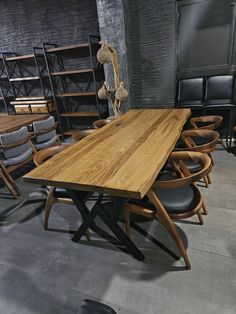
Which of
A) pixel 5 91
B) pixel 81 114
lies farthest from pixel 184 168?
→ pixel 5 91

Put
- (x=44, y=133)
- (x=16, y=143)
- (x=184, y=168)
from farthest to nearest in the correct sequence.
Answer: (x=44, y=133)
(x=16, y=143)
(x=184, y=168)

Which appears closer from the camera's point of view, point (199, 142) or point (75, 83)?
point (199, 142)

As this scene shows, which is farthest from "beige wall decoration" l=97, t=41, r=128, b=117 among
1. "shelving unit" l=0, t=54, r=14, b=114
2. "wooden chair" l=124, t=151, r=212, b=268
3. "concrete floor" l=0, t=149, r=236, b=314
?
"shelving unit" l=0, t=54, r=14, b=114

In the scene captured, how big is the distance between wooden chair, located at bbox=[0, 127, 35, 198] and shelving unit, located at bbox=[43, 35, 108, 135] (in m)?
1.67

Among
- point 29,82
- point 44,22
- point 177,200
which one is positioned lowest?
point 177,200

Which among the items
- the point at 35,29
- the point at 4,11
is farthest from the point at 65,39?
the point at 4,11

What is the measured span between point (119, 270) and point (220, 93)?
9.75 feet

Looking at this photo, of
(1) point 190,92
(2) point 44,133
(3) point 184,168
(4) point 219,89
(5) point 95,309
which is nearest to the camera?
(5) point 95,309

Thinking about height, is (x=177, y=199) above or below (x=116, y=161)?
below

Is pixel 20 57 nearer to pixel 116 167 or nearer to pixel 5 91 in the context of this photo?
pixel 5 91

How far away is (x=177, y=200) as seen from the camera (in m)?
1.43

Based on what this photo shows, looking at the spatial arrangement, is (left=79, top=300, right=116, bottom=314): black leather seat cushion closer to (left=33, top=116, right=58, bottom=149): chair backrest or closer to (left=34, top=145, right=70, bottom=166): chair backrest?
(left=34, top=145, right=70, bottom=166): chair backrest

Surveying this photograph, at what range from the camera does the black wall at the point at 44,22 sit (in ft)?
12.3

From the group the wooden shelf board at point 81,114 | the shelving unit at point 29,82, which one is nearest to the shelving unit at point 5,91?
the shelving unit at point 29,82
